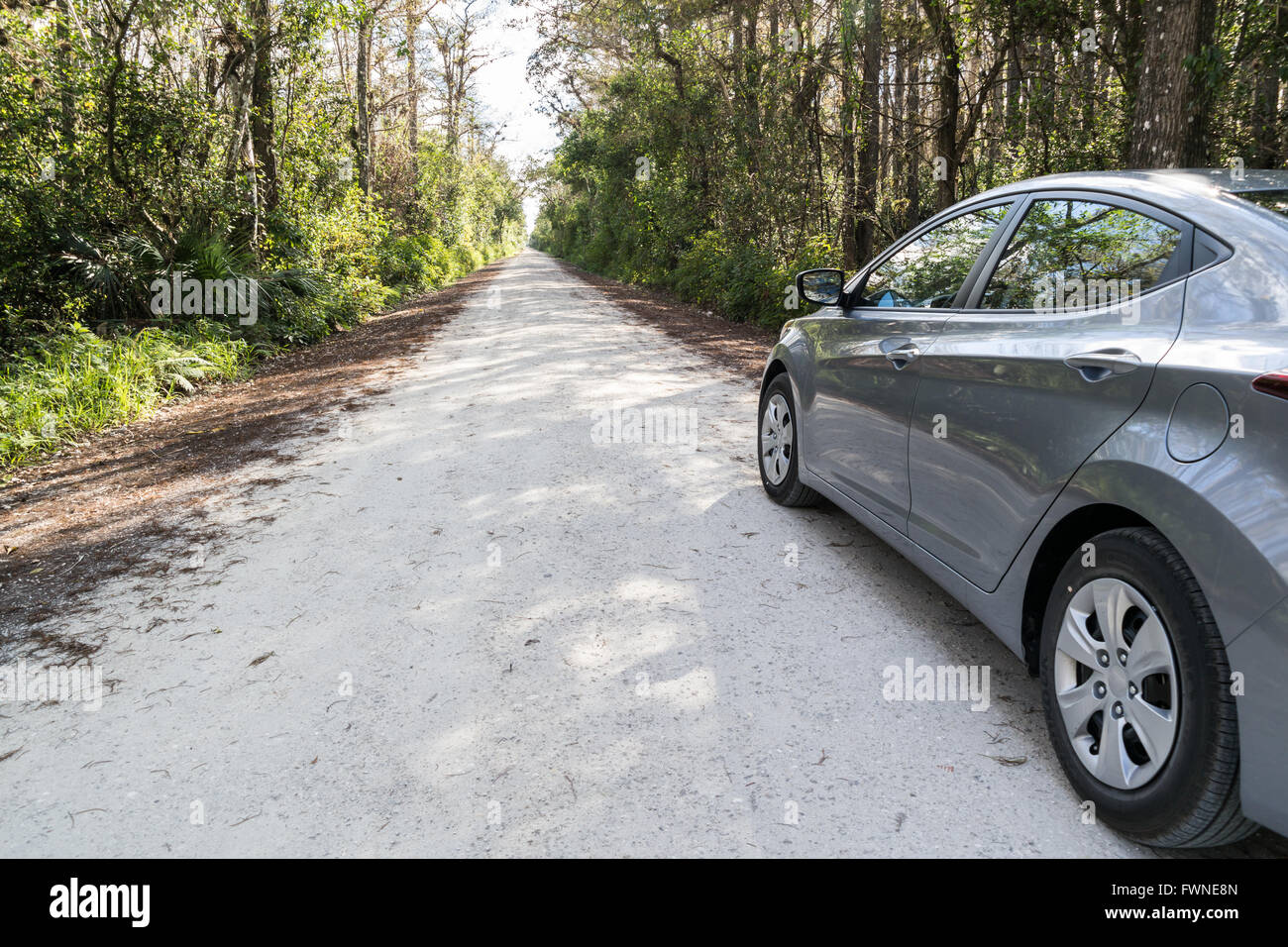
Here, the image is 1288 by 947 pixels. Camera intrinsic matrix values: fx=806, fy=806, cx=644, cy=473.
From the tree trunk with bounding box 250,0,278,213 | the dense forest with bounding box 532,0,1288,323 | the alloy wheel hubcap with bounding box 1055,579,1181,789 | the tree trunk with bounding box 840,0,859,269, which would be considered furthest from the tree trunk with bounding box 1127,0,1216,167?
the tree trunk with bounding box 250,0,278,213

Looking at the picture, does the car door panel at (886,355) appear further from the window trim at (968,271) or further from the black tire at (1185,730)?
the black tire at (1185,730)

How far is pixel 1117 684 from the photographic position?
2.27 meters

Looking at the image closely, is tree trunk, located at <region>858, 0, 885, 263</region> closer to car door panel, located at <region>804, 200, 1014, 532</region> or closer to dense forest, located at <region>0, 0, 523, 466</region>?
dense forest, located at <region>0, 0, 523, 466</region>

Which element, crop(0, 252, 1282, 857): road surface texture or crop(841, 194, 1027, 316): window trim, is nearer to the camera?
crop(0, 252, 1282, 857): road surface texture

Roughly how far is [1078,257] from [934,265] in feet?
3.48

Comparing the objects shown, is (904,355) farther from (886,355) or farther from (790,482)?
(790,482)

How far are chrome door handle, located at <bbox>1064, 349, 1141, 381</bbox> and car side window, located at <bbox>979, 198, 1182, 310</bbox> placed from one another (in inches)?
10.2

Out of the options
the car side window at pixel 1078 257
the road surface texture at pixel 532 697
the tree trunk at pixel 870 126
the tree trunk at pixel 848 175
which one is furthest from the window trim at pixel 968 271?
the tree trunk at pixel 848 175

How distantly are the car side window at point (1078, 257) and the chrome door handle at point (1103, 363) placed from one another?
260 mm

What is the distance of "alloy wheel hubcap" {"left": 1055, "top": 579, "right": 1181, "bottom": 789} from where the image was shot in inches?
83.9

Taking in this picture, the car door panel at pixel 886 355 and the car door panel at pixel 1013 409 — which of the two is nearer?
the car door panel at pixel 1013 409

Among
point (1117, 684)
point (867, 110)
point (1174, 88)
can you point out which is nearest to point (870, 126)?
point (867, 110)

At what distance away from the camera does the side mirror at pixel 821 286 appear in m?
4.60
